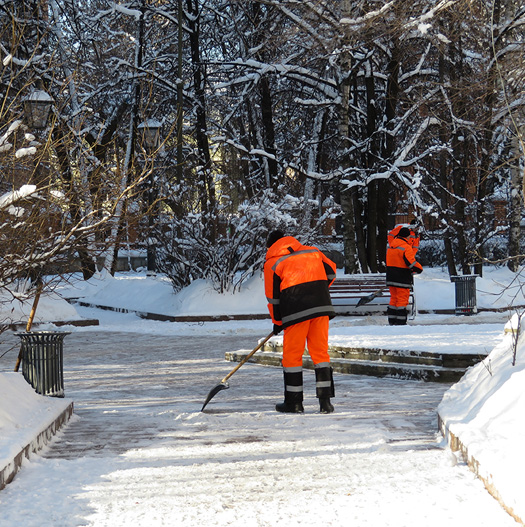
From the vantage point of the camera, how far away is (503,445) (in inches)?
209

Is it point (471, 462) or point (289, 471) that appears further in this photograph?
point (289, 471)

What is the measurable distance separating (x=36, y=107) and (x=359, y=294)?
27.5ft

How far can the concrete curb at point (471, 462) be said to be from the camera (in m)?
4.73

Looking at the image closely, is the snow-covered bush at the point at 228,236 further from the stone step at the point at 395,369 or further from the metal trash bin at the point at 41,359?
the metal trash bin at the point at 41,359

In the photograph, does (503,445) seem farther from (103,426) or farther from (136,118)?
(136,118)

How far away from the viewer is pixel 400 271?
49.3 ft

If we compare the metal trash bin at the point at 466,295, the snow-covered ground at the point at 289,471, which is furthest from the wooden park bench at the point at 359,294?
the snow-covered ground at the point at 289,471

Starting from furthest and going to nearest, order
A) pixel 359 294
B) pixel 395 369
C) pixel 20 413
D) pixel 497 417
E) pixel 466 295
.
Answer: pixel 359 294
pixel 466 295
pixel 395 369
pixel 20 413
pixel 497 417

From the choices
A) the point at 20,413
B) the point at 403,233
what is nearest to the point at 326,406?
the point at 20,413

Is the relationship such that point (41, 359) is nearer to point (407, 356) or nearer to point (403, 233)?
point (407, 356)

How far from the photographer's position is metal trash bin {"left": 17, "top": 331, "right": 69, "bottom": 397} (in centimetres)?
862

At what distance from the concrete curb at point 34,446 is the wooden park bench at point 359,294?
11753mm

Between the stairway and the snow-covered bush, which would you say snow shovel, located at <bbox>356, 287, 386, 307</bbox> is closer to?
the snow-covered bush

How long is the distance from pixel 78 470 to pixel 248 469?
1160mm
